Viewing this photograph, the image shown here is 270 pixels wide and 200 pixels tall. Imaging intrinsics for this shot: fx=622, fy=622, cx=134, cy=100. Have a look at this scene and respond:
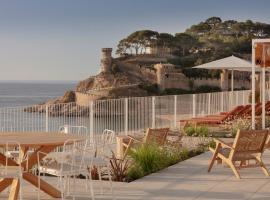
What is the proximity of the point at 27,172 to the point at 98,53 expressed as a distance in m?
83.2

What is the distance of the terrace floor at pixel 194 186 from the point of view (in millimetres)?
6949

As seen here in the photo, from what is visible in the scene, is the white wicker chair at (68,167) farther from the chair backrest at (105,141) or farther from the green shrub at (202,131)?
the green shrub at (202,131)

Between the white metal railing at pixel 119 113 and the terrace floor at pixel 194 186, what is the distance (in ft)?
10.3

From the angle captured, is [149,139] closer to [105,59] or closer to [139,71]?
[105,59]

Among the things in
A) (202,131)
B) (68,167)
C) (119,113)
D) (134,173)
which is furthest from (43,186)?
(202,131)

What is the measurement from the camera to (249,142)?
325 inches

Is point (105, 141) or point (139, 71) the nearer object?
point (105, 141)

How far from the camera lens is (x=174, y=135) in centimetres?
1168

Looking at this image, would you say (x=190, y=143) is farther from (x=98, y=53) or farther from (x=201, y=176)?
(x=98, y=53)

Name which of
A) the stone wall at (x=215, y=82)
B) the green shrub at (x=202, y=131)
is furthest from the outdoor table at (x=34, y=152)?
the stone wall at (x=215, y=82)

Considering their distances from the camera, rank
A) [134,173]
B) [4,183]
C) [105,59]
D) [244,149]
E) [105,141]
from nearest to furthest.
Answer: [4,183] → [105,141] → [134,173] → [244,149] → [105,59]

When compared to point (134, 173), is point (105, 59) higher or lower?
higher

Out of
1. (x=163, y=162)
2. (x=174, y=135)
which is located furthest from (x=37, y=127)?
(x=163, y=162)

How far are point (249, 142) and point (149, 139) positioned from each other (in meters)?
1.83
